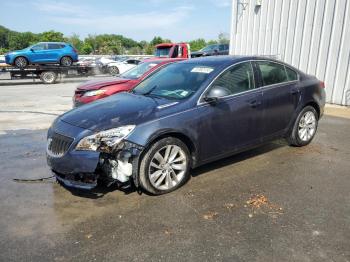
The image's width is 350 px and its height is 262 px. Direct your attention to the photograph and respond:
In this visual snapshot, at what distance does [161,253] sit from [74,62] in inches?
782

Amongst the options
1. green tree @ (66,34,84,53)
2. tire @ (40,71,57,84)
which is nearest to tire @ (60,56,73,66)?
tire @ (40,71,57,84)

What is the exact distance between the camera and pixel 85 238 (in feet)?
10.7

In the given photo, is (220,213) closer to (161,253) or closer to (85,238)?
(161,253)

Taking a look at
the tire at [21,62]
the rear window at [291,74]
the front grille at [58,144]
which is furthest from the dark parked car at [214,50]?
the front grille at [58,144]

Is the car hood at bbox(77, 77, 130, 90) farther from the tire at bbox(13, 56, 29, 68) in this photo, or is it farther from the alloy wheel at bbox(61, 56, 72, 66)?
the alloy wheel at bbox(61, 56, 72, 66)

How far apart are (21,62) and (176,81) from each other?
1697 centimetres

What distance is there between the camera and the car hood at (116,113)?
4012 mm

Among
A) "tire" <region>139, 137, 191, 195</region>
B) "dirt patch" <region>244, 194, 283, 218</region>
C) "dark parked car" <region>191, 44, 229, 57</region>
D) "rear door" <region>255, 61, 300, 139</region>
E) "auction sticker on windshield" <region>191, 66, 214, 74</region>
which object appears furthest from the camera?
"dark parked car" <region>191, 44, 229, 57</region>

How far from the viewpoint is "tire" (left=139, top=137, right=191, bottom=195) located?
13.2ft

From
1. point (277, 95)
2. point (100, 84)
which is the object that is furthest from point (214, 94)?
point (100, 84)

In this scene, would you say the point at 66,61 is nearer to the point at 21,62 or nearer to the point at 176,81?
the point at 21,62

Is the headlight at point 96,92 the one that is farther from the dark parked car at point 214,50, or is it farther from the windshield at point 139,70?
the dark parked car at point 214,50

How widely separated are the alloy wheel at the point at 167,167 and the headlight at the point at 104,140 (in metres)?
0.48


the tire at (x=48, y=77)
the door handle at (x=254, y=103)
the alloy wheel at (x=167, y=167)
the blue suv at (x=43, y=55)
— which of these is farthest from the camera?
the tire at (x=48, y=77)
